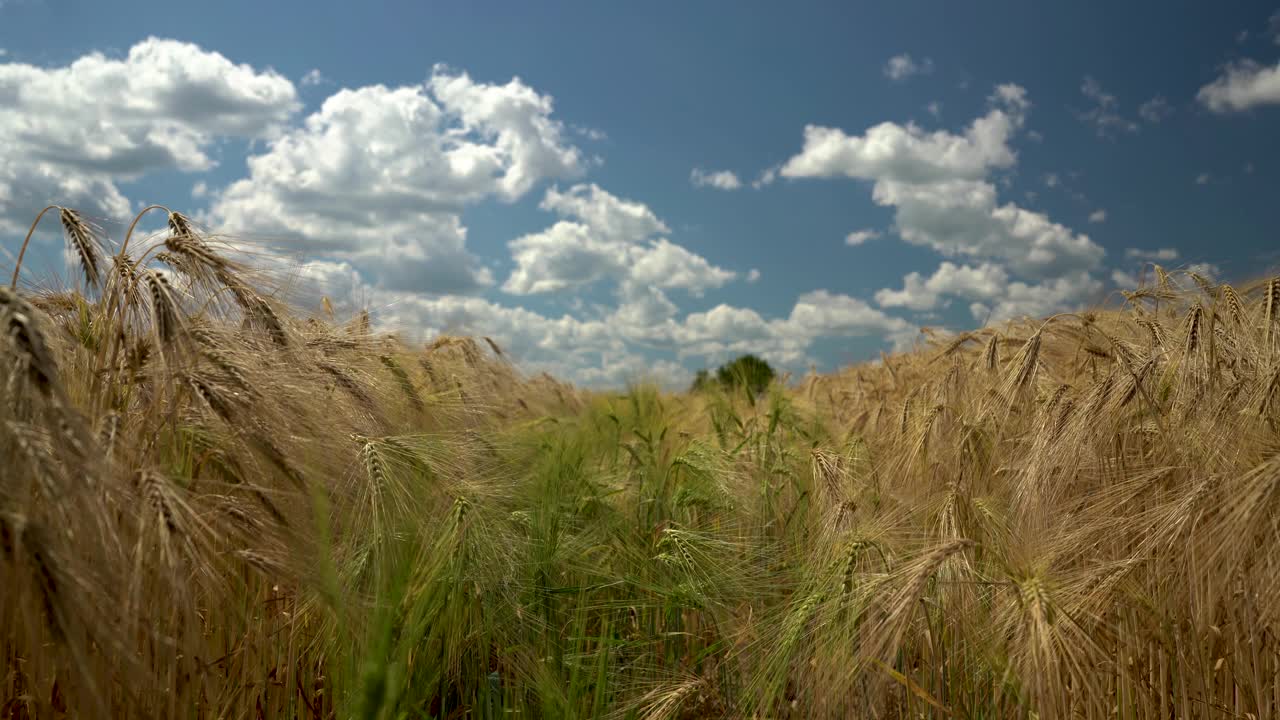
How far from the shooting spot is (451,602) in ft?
7.24

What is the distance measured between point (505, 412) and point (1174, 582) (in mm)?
4446

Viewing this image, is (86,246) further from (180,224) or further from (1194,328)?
(1194,328)

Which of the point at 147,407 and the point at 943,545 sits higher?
the point at 147,407

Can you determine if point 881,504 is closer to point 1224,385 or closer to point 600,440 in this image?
point 1224,385

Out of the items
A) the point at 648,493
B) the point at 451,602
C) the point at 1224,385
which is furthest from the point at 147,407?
the point at 1224,385

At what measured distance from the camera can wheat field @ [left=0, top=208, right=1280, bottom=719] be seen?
137 cm

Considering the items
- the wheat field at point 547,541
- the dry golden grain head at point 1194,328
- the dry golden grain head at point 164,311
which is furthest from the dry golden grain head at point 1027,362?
the dry golden grain head at point 164,311

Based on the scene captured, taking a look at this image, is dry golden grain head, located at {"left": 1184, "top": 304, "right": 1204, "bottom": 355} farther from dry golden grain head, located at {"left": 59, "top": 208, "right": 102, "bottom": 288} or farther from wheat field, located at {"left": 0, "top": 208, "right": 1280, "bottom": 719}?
dry golden grain head, located at {"left": 59, "top": 208, "right": 102, "bottom": 288}

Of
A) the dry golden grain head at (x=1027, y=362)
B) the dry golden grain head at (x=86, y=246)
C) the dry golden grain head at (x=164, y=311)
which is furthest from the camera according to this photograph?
the dry golden grain head at (x=1027, y=362)

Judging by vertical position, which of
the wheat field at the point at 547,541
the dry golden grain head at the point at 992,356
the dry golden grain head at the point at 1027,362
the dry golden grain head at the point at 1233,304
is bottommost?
the wheat field at the point at 547,541

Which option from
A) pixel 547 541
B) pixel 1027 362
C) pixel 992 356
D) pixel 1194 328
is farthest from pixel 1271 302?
pixel 547 541

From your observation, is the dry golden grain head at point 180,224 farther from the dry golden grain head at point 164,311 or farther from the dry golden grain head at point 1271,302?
the dry golden grain head at point 1271,302

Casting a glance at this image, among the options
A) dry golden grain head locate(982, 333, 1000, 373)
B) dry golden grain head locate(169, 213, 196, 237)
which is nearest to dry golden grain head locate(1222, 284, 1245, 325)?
dry golden grain head locate(982, 333, 1000, 373)

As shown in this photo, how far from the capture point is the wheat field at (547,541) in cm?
137
